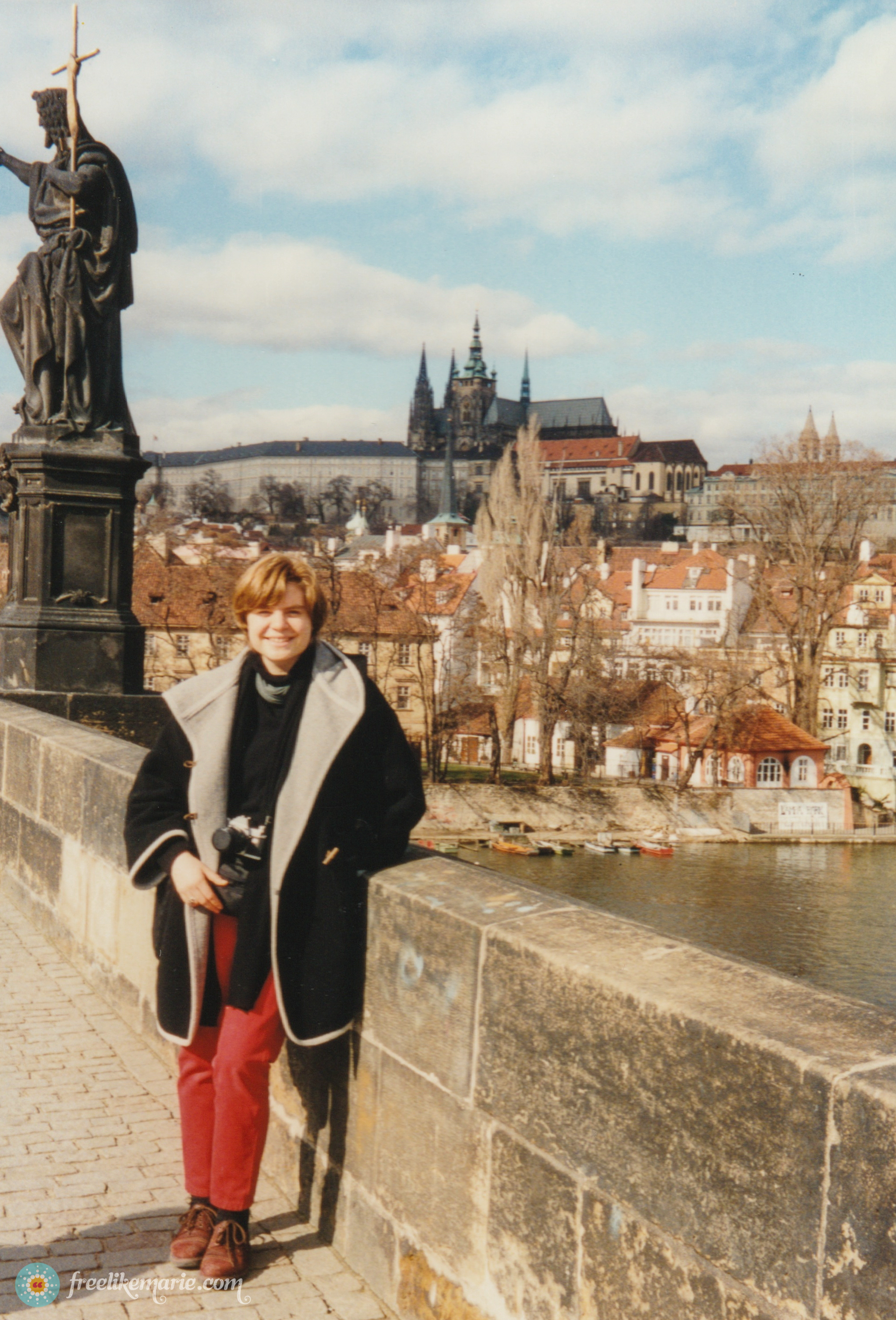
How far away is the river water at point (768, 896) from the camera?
1250 inches

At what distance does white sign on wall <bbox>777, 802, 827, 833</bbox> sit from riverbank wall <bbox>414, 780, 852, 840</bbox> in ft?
0.67

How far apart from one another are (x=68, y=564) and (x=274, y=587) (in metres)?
5.22

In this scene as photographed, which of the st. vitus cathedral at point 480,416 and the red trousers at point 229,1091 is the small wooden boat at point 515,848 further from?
the st. vitus cathedral at point 480,416

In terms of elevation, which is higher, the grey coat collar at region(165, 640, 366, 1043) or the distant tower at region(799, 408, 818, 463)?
the distant tower at region(799, 408, 818, 463)

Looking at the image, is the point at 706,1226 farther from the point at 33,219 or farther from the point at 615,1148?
the point at 33,219

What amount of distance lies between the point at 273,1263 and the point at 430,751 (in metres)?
45.3

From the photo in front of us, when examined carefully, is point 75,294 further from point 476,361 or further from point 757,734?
point 476,361

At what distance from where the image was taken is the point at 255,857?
264cm

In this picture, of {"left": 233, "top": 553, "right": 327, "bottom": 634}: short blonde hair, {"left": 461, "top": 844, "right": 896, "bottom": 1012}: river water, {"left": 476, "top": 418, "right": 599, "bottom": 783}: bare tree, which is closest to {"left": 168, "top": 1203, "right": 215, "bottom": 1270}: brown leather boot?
{"left": 233, "top": 553, "right": 327, "bottom": 634}: short blonde hair

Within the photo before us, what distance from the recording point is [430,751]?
47969mm

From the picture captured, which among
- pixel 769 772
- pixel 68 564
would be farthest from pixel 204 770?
pixel 769 772

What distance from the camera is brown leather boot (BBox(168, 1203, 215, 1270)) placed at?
265cm

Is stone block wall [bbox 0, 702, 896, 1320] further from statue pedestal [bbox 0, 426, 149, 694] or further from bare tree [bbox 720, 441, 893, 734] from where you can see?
bare tree [bbox 720, 441, 893, 734]

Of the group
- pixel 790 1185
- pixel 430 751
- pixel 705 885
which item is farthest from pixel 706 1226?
pixel 430 751
